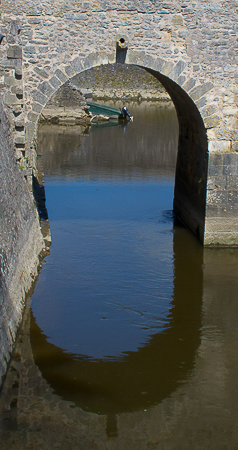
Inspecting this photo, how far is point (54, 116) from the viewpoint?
25891 millimetres

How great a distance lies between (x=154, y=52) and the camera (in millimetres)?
8836

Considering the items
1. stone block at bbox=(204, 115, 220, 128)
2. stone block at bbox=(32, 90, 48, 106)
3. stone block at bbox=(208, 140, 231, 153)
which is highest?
stone block at bbox=(32, 90, 48, 106)

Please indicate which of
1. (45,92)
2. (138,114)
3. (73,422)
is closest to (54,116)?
(138,114)

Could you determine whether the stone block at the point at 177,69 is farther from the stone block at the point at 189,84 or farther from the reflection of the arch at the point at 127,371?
the reflection of the arch at the point at 127,371

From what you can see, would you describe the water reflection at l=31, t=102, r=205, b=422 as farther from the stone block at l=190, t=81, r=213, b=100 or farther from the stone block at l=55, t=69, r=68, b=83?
the stone block at l=55, t=69, r=68, b=83

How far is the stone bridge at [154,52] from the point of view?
8.56m

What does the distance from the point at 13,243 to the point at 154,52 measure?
429 centimetres

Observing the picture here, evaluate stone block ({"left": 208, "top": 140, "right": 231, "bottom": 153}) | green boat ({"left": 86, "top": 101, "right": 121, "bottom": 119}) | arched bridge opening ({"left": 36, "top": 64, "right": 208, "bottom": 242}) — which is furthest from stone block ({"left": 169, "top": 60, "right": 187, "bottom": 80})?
green boat ({"left": 86, "top": 101, "right": 121, "bottom": 119})

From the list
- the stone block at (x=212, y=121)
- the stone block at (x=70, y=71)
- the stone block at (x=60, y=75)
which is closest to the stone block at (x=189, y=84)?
the stone block at (x=212, y=121)

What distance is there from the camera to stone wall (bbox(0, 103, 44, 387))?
18.3 feet

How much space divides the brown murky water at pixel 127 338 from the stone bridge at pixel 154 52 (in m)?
1.45

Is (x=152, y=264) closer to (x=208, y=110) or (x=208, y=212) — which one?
(x=208, y=212)

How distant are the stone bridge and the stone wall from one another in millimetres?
641

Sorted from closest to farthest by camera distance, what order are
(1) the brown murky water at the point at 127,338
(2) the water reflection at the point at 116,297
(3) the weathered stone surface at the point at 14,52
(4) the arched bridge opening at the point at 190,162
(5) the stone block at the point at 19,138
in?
(1) the brown murky water at the point at 127,338, (2) the water reflection at the point at 116,297, (3) the weathered stone surface at the point at 14,52, (5) the stone block at the point at 19,138, (4) the arched bridge opening at the point at 190,162
